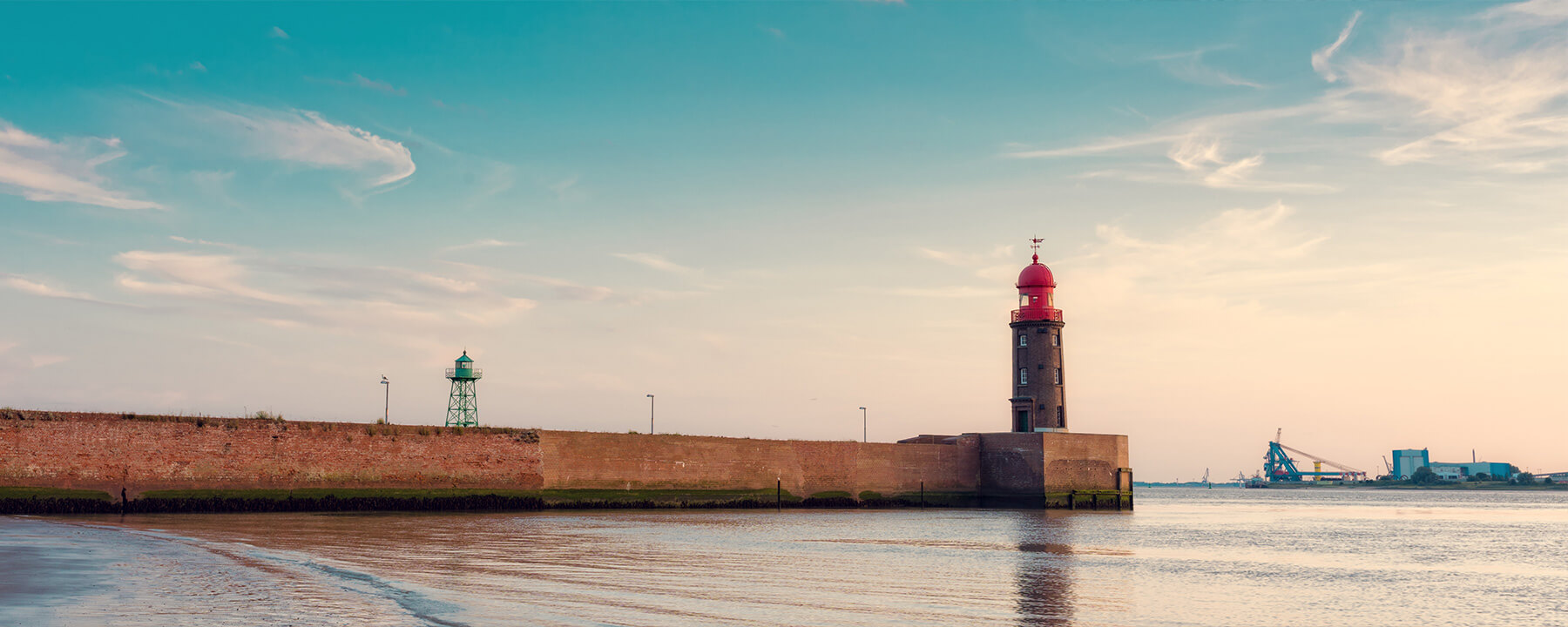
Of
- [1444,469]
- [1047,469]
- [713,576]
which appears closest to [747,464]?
[1047,469]

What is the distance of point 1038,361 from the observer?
51000mm

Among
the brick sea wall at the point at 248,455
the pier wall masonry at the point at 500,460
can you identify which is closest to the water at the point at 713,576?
the brick sea wall at the point at 248,455

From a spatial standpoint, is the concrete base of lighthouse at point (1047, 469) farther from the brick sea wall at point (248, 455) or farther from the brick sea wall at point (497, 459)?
the brick sea wall at point (248, 455)

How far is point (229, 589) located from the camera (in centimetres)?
1238

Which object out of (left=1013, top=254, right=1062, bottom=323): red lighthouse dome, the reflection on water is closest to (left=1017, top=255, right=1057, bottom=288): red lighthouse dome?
(left=1013, top=254, right=1062, bottom=323): red lighthouse dome

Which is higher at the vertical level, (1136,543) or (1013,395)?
(1013,395)

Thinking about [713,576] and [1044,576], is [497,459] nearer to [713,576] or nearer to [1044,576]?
[713,576]

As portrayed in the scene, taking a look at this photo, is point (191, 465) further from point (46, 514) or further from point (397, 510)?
point (397, 510)

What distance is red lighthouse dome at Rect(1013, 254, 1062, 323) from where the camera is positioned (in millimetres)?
51156

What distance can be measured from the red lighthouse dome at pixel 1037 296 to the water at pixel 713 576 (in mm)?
20418

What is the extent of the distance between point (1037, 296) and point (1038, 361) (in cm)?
306

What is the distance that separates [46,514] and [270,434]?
5.96m

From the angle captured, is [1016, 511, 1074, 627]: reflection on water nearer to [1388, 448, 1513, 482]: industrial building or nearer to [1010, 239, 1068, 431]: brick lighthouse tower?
[1010, 239, 1068, 431]: brick lighthouse tower

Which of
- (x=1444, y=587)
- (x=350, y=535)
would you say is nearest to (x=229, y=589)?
(x=350, y=535)
